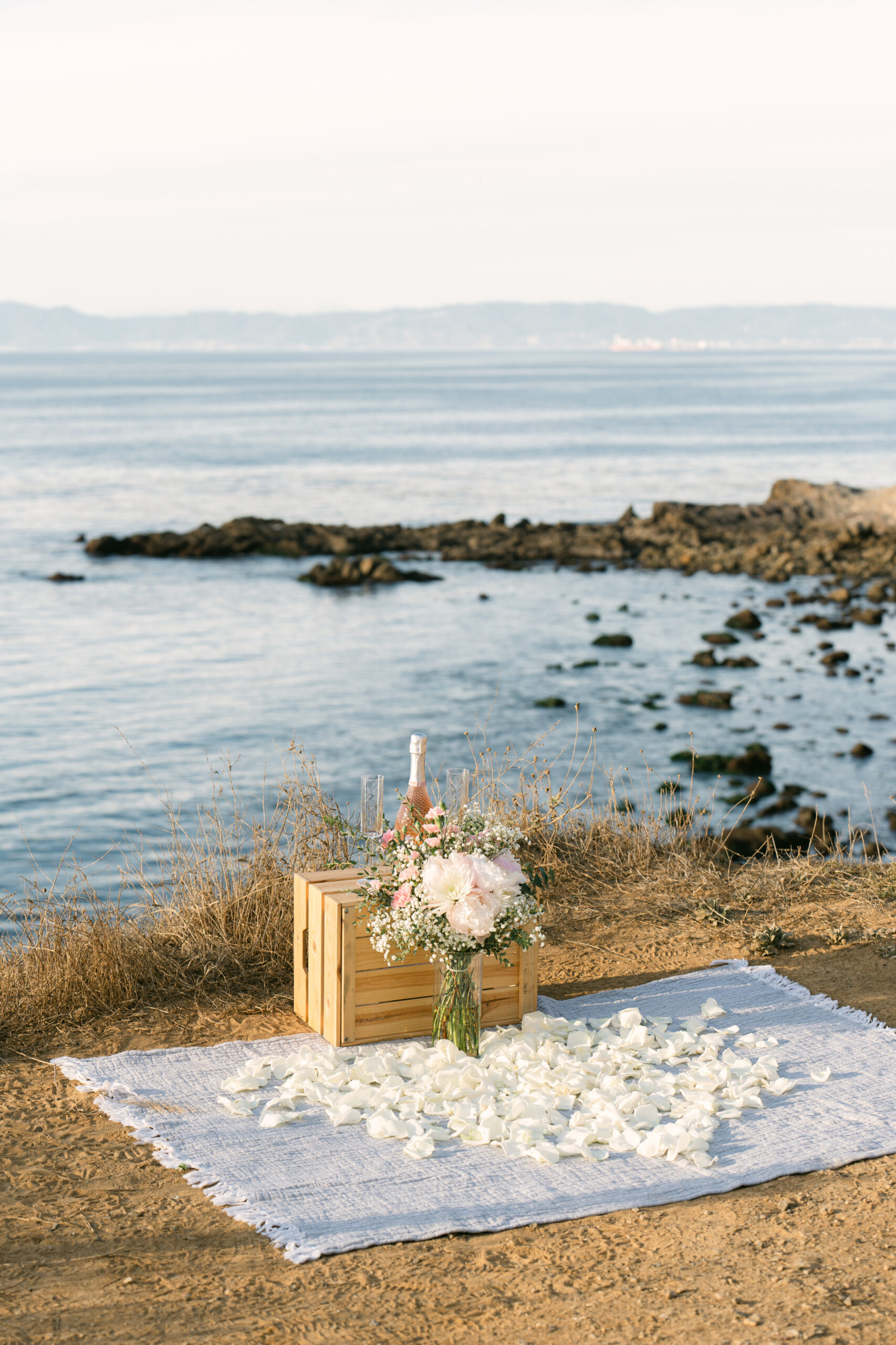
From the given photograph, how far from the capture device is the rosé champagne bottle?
174 inches

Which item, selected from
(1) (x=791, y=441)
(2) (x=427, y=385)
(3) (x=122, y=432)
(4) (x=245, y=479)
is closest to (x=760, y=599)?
(4) (x=245, y=479)

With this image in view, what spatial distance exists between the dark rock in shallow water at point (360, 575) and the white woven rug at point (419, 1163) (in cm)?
2551

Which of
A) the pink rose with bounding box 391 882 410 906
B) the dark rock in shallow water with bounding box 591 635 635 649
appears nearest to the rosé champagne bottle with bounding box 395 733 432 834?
the pink rose with bounding box 391 882 410 906

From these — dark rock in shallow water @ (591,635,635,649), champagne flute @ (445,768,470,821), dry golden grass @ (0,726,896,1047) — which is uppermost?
champagne flute @ (445,768,470,821)

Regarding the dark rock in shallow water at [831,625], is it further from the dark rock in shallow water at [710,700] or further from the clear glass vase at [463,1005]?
the clear glass vase at [463,1005]

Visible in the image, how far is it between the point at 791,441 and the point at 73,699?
5651 centimetres

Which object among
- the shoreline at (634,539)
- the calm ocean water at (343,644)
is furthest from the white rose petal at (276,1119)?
the shoreline at (634,539)

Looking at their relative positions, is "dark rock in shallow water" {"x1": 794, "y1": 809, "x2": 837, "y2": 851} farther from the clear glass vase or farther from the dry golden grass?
the clear glass vase

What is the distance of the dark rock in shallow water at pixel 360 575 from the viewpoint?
29953 mm

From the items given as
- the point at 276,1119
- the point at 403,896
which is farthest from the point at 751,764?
the point at 276,1119

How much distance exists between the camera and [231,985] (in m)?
5.30

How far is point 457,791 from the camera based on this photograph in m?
4.76

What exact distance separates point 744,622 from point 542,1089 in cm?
2097

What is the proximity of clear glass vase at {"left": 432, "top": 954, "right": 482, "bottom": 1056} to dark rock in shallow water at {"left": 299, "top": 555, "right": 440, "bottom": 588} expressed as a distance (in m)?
25.6
